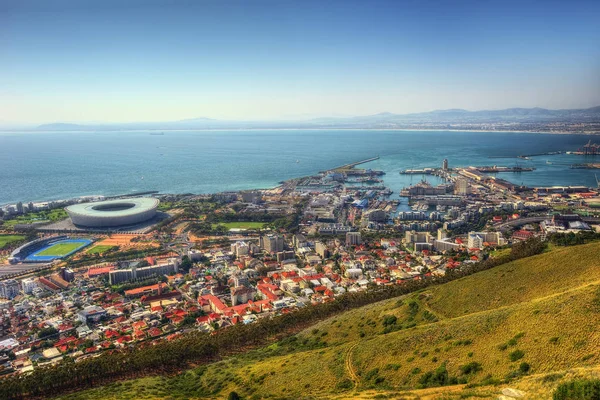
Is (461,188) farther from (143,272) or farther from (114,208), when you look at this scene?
(114,208)

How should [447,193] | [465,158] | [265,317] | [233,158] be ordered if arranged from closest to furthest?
[265,317] → [447,193] → [465,158] → [233,158]

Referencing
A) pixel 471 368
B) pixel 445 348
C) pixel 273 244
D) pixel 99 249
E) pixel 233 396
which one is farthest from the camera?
pixel 99 249

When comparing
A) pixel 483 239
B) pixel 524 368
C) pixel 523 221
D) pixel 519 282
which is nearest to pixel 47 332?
pixel 524 368

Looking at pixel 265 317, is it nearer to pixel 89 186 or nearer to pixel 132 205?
pixel 132 205

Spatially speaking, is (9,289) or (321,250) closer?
(9,289)

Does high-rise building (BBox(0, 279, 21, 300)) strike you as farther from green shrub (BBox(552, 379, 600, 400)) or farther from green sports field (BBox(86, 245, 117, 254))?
green shrub (BBox(552, 379, 600, 400))

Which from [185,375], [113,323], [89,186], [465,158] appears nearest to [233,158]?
[89,186]
